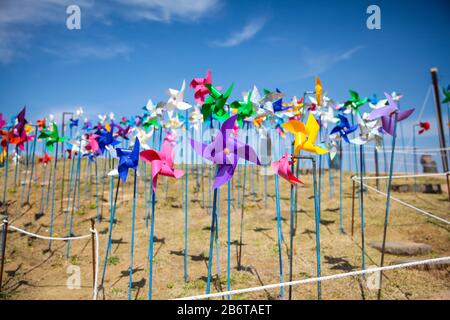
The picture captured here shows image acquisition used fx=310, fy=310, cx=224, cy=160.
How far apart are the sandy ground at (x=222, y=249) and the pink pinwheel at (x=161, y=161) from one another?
2359mm

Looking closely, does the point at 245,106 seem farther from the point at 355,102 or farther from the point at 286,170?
the point at 355,102

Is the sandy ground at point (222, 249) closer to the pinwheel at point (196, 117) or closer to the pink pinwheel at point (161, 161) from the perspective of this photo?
the pink pinwheel at point (161, 161)

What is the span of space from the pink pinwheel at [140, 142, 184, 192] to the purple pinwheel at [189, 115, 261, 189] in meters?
0.71

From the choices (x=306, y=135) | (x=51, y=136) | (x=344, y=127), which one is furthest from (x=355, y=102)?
(x=51, y=136)

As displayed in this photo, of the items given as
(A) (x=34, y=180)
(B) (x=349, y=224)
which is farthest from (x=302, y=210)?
(A) (x=34, y=180)

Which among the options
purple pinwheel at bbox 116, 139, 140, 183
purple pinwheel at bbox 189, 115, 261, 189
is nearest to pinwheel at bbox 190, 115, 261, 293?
purple pinwheel at bbox 189, 115, 261, 189

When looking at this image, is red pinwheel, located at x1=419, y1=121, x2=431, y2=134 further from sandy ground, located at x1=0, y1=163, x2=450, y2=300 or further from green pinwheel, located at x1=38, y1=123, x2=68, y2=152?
green pinwheel, located at x1=38, y1=123, x2=68, y2=152

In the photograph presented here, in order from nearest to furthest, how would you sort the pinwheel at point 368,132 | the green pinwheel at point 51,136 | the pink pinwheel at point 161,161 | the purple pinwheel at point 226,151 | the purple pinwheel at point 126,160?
the purple pinwheel at point 226,151, the pink pinwheel at point 161,161, the purple pinwheel at point 126,160, the pinwheel at point 368,132, the green pinwheel at point 51,136

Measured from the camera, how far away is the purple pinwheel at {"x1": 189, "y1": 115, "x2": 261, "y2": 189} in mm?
3260

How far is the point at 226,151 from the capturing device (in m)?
3.28

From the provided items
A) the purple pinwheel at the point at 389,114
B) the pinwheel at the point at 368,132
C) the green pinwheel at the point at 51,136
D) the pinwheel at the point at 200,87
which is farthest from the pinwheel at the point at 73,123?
the purple pinwheel at the point at 389,114

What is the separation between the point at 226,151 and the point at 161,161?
Answer: 104 cm

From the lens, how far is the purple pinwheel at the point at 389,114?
14.5 feet
